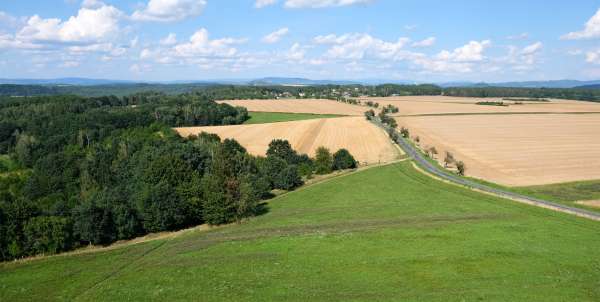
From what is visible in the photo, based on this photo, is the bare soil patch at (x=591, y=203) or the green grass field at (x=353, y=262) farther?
the bare soil patch at (x=591, y=203)

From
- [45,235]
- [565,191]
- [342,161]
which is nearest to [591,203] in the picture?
[565,191]

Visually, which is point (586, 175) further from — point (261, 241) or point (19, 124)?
point (19, 124)

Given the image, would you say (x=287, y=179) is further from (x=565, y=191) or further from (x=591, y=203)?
(x=591, y=203)

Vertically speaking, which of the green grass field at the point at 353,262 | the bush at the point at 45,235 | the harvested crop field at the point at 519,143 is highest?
the harvested crop field at the point at 519,143

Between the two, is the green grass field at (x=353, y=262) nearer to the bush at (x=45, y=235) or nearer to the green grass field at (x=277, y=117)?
the bush at (x=45, y=235)

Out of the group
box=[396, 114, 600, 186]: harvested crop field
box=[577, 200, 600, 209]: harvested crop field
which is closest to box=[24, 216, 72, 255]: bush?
box=[577, 200, 600, 209]: harvested crop field

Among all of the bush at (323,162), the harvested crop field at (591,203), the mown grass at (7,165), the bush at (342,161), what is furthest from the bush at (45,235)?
the mown grass at (7,165)
